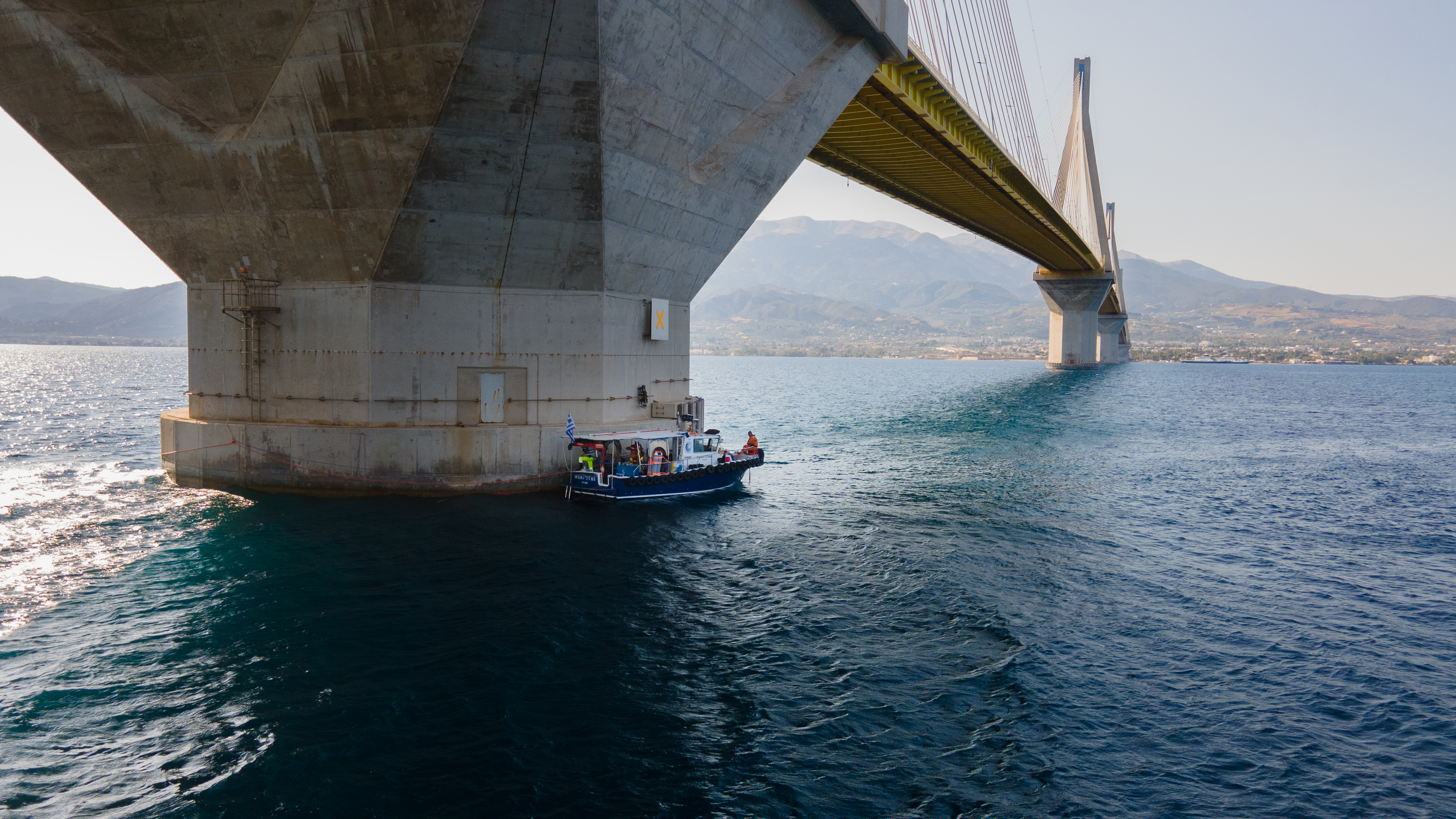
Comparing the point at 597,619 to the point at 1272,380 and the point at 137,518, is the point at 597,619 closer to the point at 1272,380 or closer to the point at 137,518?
the point at 137,518

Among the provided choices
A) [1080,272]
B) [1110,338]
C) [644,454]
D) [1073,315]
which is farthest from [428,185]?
[1110,338]

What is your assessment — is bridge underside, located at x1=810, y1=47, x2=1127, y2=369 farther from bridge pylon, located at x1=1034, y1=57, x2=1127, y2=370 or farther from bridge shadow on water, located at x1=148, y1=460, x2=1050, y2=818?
bridge shadow on water, located at x1=148, y1=460, x2=1050, y2=818

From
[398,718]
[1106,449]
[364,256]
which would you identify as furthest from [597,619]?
[1106,449]

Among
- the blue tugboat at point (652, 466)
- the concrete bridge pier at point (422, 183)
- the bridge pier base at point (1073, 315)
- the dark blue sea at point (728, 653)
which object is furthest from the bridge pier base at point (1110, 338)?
the concrete bridge pier at point (422, 183)

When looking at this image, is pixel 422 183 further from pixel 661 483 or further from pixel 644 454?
pixel 661 483

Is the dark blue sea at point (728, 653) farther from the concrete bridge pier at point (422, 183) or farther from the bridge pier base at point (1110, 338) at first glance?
the bridge pier base at point (1110, 338)

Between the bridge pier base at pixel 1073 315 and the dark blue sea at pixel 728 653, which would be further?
the bridge pier base at pixel 1073 315

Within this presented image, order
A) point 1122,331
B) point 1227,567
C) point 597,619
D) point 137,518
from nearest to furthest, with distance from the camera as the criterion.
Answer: point 597,619, point 1227,567, point 137,518, point 1122,331
